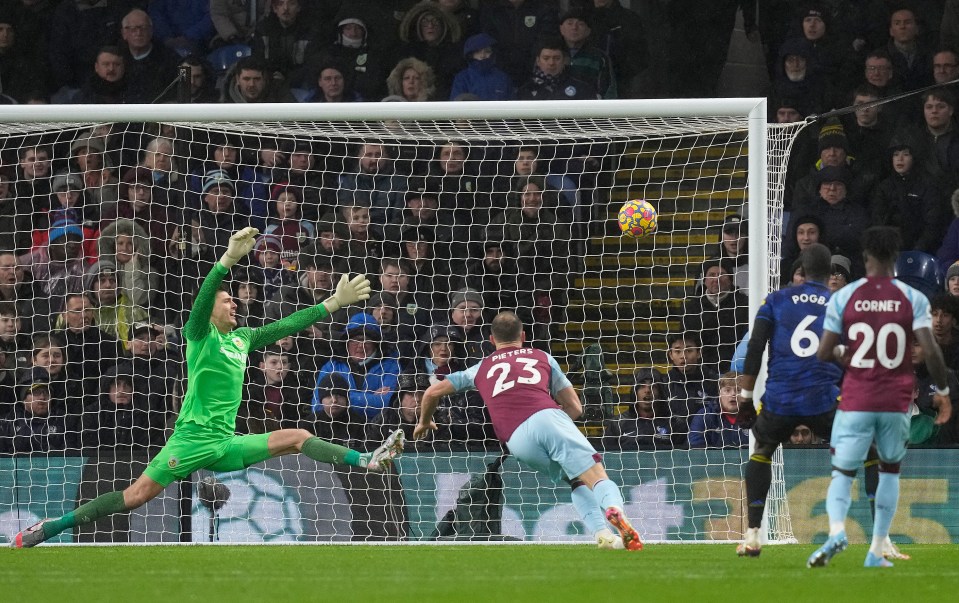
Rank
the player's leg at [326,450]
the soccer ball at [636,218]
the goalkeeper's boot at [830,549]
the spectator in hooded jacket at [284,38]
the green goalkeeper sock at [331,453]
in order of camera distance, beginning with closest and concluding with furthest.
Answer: the goalkeeper's boot at [830,549] < the player's leg at [326,450] < the green goalkeeper sock at [331,453] < the soccer ball at [636,218] < the spectator in hooded jacket at [284,38]

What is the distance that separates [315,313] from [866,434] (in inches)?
169

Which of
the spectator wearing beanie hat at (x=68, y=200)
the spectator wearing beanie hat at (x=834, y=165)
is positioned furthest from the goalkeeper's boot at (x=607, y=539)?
the spectator wearing beanie hat at (x=68, y=200)

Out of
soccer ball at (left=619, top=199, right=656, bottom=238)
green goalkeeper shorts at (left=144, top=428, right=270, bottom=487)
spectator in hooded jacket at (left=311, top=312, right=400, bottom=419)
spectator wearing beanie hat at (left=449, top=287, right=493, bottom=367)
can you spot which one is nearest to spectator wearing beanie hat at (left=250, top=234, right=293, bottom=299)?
spectator in hooded jacket at (left=311, top=312, right=400, bottom=419)

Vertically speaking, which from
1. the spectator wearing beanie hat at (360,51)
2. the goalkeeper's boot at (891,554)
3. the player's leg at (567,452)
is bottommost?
the goalkeeper's boot at (891,554)

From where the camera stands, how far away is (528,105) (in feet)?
35.6

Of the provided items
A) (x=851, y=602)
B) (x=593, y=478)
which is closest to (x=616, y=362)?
(x=593, y=478)

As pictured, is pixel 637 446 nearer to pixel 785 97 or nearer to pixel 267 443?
pixel 267 443

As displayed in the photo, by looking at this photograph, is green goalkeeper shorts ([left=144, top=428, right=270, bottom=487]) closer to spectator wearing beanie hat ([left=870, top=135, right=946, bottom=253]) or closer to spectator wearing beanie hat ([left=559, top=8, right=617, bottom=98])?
spectator wearing beanie hat ([left=559, top=8, right=617, bottom=98])

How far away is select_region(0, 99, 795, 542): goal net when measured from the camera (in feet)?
38.0

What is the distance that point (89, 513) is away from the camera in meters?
10.2

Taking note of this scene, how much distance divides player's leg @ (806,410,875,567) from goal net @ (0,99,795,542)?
9.92 ft

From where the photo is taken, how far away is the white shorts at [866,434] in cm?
761

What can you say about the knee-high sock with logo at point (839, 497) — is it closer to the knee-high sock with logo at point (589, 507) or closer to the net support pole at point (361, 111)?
the knee-high sock with logo at point (589, 507)

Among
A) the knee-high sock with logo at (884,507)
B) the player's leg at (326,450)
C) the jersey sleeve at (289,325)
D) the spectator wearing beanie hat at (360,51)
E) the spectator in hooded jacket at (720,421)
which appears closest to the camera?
the knee-high sock with logo at (884,507)
